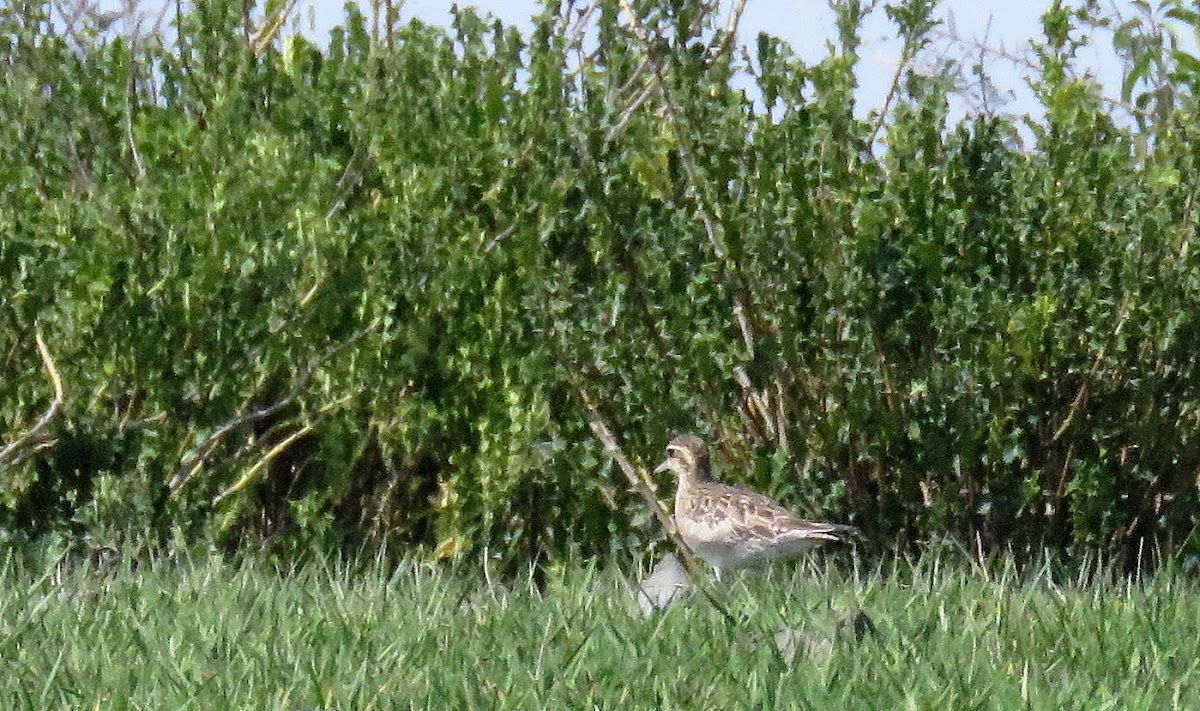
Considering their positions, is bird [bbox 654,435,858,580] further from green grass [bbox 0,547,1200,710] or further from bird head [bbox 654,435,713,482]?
green grass [bbox 0,547,1200,710]

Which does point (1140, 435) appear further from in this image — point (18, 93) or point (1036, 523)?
point (18, 93)

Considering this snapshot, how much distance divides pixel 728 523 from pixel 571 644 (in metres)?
1.94

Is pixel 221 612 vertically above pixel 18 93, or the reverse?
pixel 18 93

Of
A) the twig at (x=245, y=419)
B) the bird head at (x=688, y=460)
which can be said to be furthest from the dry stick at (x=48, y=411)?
the bird head at (x=688, y=460)

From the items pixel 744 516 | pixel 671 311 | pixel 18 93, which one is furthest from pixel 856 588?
pixel 18 93

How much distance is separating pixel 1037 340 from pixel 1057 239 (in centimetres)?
45

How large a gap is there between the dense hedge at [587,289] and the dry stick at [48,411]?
0.04m

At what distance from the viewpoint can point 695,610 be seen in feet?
18.0

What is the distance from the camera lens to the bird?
268 inches

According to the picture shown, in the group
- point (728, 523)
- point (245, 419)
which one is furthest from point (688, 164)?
point (245, 419)

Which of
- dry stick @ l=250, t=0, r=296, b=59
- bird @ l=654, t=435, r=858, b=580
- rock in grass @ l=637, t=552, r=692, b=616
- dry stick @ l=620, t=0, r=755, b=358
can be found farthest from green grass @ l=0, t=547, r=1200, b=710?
dry stick @ l=250, t=0, r=296, b=59

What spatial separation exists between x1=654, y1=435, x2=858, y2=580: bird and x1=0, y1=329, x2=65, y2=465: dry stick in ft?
7.02

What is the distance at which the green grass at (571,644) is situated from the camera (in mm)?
4445

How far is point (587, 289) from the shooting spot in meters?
7.16
